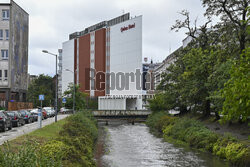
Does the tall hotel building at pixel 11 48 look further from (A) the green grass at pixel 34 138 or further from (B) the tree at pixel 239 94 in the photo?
(B) the tree at pixel 239 94

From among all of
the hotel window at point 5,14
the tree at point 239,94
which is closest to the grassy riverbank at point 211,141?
the tree at point 239,94

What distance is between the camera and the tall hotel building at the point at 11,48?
188 ft

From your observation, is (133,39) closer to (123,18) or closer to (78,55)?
(123,18)

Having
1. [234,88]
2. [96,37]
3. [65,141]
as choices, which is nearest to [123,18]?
[96,37]

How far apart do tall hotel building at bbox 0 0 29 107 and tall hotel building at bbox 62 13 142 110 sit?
18630 mm

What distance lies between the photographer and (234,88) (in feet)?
31.2

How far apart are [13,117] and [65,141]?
18.6 metres

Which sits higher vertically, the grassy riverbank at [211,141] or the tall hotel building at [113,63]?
the tall hotel building at [113,63]

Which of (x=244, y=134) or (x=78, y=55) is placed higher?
(x=78, y=55)

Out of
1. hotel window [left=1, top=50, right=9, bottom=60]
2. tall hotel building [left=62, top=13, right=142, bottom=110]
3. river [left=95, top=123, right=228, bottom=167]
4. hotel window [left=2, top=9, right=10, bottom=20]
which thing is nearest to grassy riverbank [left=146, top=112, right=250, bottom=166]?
river [left=95, top=123, right=228, bottom=167]

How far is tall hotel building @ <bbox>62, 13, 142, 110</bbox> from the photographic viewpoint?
8238 centimetres

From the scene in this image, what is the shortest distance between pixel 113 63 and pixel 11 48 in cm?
3481

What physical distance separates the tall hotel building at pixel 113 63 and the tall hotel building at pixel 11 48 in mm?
18630

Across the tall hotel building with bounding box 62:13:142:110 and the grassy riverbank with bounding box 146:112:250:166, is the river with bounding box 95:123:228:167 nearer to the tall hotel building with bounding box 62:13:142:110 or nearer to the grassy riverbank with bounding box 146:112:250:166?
the grassy riverbank with bounding box 146:112:250:166
